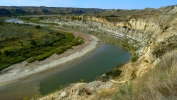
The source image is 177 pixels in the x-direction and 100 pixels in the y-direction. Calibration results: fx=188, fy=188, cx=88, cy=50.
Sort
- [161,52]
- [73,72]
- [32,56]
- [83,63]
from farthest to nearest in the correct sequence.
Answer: [32,56] → [83,63] → [73,72] → [161,52]

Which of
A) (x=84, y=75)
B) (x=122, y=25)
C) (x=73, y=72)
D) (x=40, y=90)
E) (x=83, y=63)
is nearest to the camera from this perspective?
(x=40, y=90)

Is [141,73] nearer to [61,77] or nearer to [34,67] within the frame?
[61,77]

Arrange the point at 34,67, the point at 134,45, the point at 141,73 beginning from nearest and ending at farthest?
the point at 141,73
the point at 34,67
the point at 134,45

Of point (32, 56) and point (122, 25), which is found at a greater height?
point (122, 25)

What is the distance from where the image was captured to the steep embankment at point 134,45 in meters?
9.42

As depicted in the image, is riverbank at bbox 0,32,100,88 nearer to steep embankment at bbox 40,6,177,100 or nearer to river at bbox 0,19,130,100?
river at bbox 0,19,130,100

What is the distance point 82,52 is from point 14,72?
47.4 feet

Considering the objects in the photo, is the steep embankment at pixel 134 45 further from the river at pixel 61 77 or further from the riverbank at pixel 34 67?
the riverbank at pixel 34 67

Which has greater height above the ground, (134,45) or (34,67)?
(134,45)

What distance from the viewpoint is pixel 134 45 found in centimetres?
4166

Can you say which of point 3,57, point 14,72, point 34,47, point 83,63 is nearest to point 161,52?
point 83,63

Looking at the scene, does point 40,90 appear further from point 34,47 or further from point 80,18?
point 80,18

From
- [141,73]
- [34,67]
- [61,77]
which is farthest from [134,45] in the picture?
[141,73]

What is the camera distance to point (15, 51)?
3359 cm
